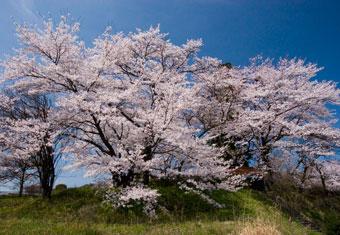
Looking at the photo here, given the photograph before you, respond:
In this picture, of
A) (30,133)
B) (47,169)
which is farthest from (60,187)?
(30,133)

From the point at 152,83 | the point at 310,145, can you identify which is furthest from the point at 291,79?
the point at 152,83

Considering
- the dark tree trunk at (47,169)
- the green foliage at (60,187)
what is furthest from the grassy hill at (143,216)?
the green foliage at (60,187)

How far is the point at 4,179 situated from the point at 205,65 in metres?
18.0

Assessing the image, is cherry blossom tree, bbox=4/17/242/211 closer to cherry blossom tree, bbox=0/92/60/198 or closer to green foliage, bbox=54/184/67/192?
cherry blossom tree, bbox=0/92/60/198

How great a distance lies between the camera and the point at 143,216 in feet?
64.0

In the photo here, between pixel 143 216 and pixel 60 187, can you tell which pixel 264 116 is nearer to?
pixel 143 216

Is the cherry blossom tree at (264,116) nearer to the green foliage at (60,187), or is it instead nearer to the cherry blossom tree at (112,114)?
the cherry blossom tree at (112,114)

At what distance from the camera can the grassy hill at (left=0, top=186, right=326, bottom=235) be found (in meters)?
14.3

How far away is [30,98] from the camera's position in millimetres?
25812

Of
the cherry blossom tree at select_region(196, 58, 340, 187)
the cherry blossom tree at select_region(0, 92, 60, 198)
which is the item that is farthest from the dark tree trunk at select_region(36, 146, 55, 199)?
the cherry blossom tree at select_region(196, 58, 340, 187)

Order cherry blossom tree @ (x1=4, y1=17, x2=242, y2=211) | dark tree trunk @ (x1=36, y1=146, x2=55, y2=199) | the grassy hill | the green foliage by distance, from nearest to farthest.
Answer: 1. the grassy hill
2. cherry blossom tree @ (x1=4, y1=17, x2=242, y2=211)
3. dark tree trunk @ (x1=36, y1=146, x2=55, y2=199)
4. the green foliage

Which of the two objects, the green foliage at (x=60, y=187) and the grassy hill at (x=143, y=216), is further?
the green foliage at (x=60, y=187)

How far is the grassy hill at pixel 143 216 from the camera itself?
47.1 feet

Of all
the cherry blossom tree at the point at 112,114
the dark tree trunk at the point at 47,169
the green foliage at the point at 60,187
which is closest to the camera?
the cherry blossom tree at the point at 112,114
